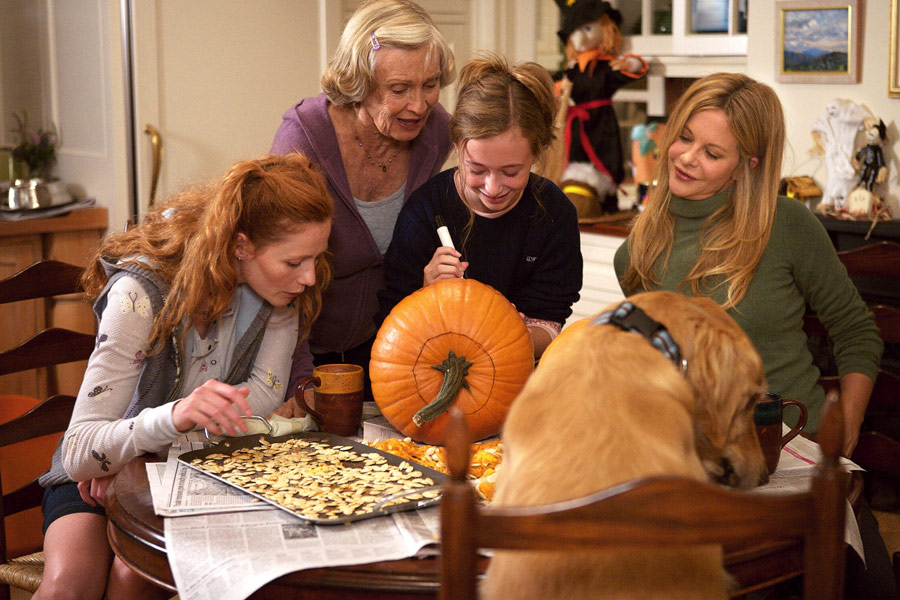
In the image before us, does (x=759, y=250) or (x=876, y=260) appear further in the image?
(x=876, y=260)

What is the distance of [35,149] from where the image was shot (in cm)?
386

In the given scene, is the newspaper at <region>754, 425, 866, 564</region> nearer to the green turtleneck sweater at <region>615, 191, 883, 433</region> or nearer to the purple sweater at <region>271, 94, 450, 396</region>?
the green turtleneck sweater at <region>615, 191, 883, 433</region>

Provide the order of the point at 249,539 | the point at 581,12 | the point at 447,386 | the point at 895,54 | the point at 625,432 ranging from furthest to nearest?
the point at 581,12
the point at 895,54
the point at 447,386
the point at 249,539
the point at 625,432

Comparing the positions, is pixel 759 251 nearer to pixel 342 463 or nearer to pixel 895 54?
pixel 342 463

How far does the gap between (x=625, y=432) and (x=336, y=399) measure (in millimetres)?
742

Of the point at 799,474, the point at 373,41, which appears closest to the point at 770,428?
the point at 799,474

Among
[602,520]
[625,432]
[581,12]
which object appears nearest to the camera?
[602,520]

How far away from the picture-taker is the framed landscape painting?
321 cm

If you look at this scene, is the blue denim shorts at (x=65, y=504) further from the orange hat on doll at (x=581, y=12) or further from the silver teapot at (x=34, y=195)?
the orange hat on doll at (x=581, y=12)

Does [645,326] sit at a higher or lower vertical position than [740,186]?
lower

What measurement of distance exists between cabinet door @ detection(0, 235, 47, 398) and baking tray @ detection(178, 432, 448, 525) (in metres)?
2.32

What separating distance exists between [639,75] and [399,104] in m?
2.39

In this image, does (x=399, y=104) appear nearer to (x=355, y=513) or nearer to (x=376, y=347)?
(x=376, y=347)

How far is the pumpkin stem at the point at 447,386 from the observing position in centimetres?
149
